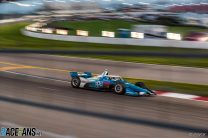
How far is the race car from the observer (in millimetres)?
8625

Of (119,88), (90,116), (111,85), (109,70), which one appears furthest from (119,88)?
(90,116)

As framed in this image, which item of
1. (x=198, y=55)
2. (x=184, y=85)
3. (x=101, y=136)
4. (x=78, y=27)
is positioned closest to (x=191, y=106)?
(x=184, y=85)

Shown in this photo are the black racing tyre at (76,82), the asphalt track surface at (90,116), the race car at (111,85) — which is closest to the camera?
the asphalt track surface at (90,116)

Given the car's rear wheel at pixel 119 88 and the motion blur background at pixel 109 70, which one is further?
the car's rear wheel at pixel 119 88

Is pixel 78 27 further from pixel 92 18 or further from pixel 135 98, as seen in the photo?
pixel 135 98

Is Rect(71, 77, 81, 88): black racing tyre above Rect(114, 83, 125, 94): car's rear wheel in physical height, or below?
below

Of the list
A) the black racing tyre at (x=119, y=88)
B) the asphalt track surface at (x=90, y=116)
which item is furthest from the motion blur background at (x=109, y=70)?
the black racing tyre at (x=119, y=88)

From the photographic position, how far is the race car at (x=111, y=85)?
8.62m

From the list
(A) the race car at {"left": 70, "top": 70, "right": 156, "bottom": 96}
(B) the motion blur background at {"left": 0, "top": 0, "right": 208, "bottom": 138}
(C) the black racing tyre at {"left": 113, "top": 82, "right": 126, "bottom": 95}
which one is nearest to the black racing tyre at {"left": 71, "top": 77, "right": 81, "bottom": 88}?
(A) the race car at {"left": 70, "top": 70, "right": 156, "bottom": 96}

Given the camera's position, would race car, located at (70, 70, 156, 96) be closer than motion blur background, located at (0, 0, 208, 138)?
No

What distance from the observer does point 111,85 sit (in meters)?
9.21

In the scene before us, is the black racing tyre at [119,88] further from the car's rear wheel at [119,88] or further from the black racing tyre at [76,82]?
the black racing tyre at [76,82]

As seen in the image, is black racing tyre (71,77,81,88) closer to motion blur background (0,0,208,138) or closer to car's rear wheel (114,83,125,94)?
motion blur background (0,0,208,138)

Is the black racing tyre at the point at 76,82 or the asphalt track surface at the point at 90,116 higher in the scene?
the asphalt track surface at the point at 90,116
